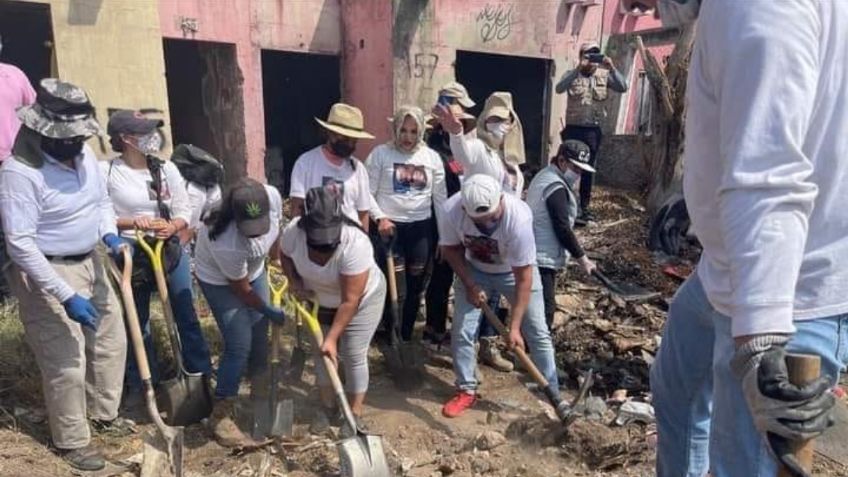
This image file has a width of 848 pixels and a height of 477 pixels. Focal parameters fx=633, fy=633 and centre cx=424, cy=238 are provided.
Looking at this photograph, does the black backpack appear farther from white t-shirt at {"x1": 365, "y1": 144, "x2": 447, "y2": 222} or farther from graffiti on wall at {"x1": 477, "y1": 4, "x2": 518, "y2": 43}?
graffiti on wall at {"x1": 477, "y1": 4, "x2": 518, "y2": 43}

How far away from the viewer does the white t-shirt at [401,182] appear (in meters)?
4.86

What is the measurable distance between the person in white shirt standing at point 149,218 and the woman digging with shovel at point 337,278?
0.76 m

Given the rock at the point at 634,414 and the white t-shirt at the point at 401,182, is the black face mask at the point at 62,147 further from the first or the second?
the rock at the point at 634,414

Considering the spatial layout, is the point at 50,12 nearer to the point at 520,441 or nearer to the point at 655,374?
the point at 520,441

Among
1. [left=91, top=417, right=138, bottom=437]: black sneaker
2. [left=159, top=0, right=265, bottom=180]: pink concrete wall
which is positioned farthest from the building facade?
[left=91, top=417, right=138, bottom=437]: black sneaker

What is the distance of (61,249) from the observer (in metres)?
3.31

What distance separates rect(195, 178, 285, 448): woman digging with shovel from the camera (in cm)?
352

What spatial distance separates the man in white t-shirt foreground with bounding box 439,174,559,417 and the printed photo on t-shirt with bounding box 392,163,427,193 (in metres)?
0.67

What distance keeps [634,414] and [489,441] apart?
978 millimetres

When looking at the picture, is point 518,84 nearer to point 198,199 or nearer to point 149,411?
point 198,199

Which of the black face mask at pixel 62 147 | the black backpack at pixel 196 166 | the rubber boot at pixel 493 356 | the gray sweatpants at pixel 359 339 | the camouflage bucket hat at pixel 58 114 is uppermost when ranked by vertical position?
the camouflage bucket hat at pixel 58 114

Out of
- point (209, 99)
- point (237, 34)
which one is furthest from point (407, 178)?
point (209, 99)

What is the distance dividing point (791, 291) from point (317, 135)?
11021 millimetres

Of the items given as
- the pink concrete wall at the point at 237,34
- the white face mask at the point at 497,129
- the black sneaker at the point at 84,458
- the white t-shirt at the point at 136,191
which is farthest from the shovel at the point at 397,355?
the pink concrete wall at the point at 237,34
